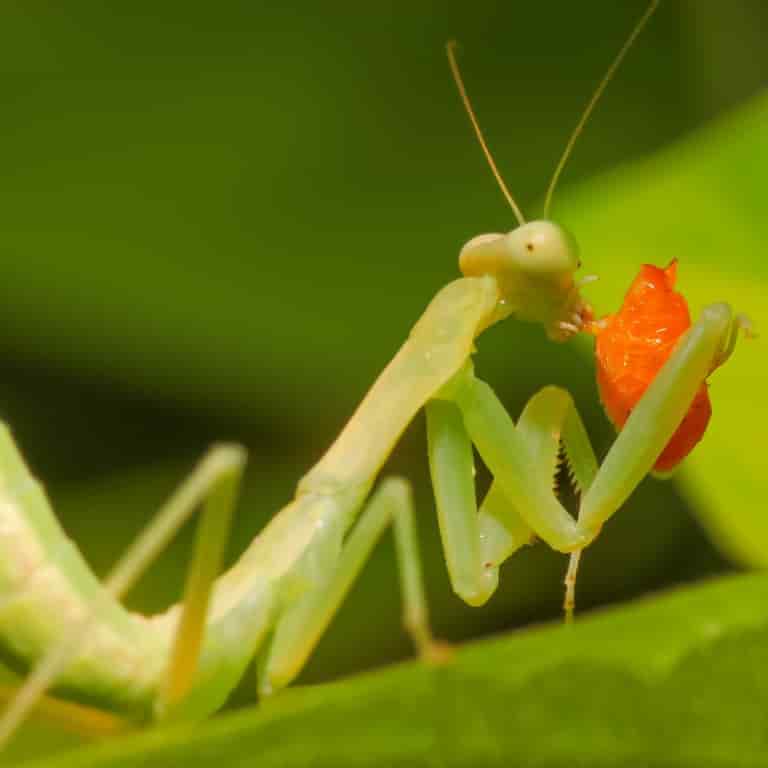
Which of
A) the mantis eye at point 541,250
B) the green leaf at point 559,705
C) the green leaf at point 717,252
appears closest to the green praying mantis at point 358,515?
the mantis eye at point 541,250

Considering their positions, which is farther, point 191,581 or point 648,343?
point 648,343

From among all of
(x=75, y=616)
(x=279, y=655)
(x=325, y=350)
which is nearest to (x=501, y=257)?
(x=279, y=655)

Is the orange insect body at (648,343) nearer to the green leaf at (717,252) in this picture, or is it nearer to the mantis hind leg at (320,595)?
the green leaf at (717,252)

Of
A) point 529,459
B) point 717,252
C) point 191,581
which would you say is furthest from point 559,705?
point 717,252

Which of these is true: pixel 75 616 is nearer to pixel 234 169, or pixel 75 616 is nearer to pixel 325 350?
pixel 325 350

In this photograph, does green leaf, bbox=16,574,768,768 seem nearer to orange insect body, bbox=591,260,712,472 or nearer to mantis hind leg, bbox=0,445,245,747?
mantis hind leg, bbox=0,445,245,747

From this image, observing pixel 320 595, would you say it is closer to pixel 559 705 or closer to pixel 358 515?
pixel 358 515
